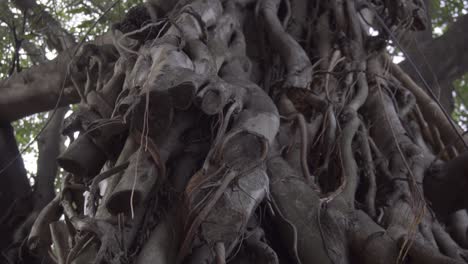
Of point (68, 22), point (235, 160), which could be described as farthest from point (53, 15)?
point (235, 160)

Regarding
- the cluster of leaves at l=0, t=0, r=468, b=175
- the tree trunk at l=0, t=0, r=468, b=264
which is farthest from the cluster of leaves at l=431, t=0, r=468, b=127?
the tree trunk at l=0, t=0, r=468, b=264

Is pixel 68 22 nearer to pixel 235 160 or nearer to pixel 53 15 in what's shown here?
pixel 53 15

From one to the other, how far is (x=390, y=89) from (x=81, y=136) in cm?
122

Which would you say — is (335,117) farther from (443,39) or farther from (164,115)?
(443,39)

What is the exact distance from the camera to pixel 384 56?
2.26 meters

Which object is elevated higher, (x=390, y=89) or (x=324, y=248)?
(x=324, y=248)

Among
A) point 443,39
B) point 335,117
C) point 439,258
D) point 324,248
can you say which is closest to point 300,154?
point 335,117

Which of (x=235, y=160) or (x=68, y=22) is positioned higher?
(x=235, y=160)

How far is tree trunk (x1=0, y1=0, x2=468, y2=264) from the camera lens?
1069mm

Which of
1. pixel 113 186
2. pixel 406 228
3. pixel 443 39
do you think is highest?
pixel 113 186

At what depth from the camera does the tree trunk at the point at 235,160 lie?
1.07 meters

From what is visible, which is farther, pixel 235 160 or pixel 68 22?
pixel 68 22

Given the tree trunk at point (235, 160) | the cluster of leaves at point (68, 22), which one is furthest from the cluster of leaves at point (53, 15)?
the tree trunk at point (235, 160)

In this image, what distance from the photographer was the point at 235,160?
1.14 metres
